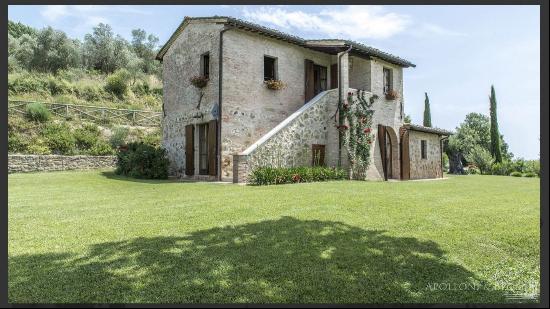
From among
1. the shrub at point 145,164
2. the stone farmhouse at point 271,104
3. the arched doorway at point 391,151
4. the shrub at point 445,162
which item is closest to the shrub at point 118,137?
the stone farmhouse at point 271,104

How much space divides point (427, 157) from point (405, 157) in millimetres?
3106

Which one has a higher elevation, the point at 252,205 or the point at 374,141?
the point at 374,141

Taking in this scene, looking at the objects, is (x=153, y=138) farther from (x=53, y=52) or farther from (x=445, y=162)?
(x=445, y=162)

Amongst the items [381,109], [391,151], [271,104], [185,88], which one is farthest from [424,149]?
[185,88]

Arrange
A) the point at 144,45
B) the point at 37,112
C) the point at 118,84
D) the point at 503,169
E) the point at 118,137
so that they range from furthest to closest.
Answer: the point at 144,45
the point at 503,169
the point at 118,84
the point at 118,137
the point at 37,112

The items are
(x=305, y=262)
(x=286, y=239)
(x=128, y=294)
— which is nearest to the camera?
(x=128, y=294)

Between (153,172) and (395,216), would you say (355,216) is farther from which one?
(153,172)

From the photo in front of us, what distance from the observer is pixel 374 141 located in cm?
1566

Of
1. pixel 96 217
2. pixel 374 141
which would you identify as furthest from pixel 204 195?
pixel 374 141

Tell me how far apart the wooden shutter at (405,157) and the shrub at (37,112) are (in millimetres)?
20079

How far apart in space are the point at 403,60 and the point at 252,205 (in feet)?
47.2

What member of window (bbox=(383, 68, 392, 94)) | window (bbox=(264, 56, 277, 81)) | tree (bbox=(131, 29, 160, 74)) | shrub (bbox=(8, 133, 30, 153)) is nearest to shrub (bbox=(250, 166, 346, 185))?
window (bbox=(264, 56, 277, 81))

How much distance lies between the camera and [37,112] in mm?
19406

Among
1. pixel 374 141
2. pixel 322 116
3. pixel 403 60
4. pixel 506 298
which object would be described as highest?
pixel 403 60
